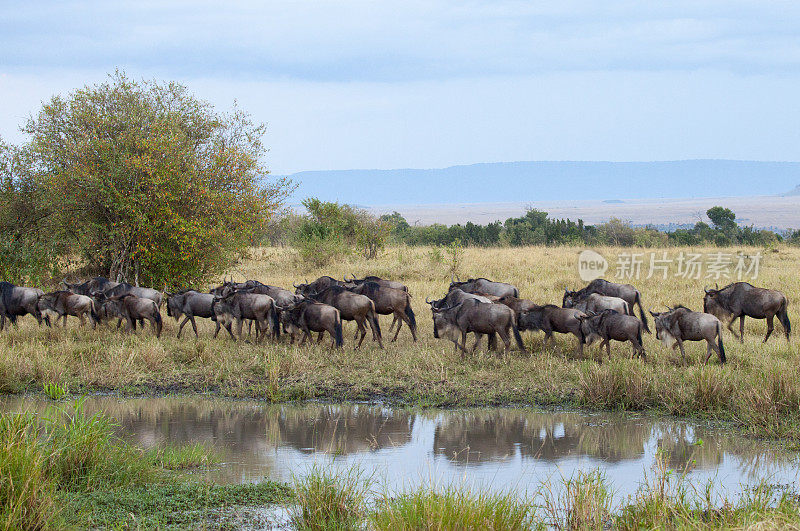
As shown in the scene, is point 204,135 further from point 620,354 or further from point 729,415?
point 729,415

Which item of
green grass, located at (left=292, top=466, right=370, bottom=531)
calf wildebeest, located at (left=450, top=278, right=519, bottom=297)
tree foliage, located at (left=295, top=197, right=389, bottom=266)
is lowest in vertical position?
green grass, located at (left=292, top=466, right=370, bottom=531)

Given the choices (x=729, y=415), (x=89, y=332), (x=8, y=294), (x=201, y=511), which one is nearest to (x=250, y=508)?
(x=201, y=511)

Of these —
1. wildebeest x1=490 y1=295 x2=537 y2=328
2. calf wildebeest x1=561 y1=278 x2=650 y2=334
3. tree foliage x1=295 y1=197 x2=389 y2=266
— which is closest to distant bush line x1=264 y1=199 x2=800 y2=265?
tree foliage x1=295 y1=197 x2=389 y2=266

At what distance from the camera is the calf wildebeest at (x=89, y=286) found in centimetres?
1516

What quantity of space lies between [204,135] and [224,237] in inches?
204

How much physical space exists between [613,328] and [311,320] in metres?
4.75

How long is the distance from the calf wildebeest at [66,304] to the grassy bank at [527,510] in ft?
29.6

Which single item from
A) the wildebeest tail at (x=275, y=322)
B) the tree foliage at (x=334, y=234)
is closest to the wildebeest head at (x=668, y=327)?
the wildebeest tail at (x=275, y=322)

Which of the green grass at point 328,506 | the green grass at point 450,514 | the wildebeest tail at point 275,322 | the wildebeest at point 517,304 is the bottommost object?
the green grass at point 328,506

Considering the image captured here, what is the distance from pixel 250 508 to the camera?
6539 millimetres

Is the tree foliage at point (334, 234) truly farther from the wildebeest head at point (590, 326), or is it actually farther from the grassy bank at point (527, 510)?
the grassy bank at point (527, 510)

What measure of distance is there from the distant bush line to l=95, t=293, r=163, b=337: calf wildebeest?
828 cm

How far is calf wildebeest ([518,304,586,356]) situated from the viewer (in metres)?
12.2

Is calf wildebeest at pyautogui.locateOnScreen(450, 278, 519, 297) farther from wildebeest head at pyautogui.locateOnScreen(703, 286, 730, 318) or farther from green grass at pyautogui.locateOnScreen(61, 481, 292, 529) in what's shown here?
green grass at pyautogui.locateOnScreen(61, 481, 292, 529)
